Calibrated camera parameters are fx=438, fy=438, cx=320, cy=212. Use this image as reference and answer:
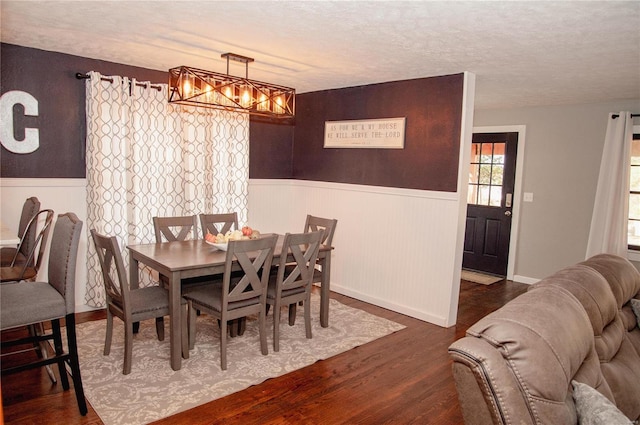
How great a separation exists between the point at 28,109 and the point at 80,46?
0.73 meters

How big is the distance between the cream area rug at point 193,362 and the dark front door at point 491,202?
2693 millimetres

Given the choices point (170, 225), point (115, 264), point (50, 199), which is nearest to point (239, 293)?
point (115, 264)

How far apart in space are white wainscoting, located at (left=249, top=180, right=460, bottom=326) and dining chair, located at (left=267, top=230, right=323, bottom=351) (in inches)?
50.0

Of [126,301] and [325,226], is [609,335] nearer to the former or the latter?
[325,226]

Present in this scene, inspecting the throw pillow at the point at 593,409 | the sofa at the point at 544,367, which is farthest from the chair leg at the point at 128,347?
the throw pillow at the point at 593,409

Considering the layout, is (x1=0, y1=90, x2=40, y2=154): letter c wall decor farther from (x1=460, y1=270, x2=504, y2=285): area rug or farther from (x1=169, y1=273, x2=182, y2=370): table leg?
(x1=460, y1=270, x2=504, y2=285): area rug

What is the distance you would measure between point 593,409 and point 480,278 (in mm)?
4930

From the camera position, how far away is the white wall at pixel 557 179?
5.26 meters

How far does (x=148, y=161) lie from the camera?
4352 millimetres

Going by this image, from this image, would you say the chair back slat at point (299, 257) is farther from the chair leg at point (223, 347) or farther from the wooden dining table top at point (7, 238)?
the wooden dining table top at point (7, 238)

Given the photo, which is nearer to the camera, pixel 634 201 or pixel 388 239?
pixel 388 239

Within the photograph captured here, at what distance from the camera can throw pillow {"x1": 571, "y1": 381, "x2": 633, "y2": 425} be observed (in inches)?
49.6

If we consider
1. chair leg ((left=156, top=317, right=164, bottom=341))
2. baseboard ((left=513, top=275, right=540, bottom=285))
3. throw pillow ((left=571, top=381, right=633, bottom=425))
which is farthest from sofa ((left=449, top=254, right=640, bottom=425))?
baseboard ((left=513, top=275, right=540, bottom=285))

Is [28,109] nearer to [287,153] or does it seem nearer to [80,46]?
[80,46]
